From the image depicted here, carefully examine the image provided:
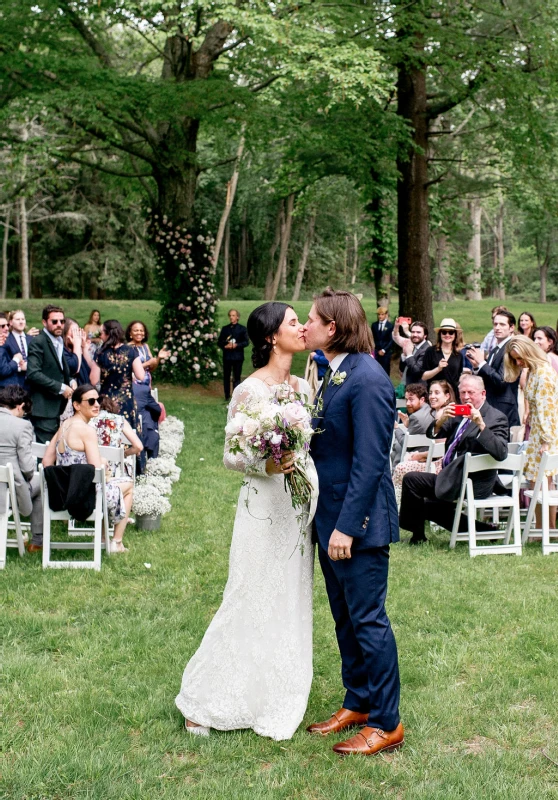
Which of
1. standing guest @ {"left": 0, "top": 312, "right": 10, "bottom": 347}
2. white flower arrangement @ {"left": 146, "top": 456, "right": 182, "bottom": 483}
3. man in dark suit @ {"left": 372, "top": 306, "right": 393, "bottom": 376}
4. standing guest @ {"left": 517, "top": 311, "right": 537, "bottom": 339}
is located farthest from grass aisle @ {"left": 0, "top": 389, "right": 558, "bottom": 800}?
man in dark suit @ {"left": 372, "top": 306, "right": 393, "bottom": 376}

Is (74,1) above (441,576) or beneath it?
above

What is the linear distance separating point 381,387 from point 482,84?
639 inches

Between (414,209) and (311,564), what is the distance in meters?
16.3

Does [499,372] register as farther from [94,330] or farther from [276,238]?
[276,238]

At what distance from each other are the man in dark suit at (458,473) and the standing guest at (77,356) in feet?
13.9

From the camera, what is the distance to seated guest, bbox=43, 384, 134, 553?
7.54m

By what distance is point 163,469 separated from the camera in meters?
10.9

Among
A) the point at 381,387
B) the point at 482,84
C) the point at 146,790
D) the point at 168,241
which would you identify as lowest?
the point at 146,790

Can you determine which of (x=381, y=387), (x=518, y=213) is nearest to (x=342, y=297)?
(x=381, y=387)

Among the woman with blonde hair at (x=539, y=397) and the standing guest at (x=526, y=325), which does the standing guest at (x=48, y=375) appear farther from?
the standing guest at (x=526, y=325)

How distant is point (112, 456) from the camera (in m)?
8.20

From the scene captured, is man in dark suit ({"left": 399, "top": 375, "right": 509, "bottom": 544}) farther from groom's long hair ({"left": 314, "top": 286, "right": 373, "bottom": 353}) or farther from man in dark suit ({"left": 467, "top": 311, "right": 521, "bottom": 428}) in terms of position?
groom's long hair ({"left": 314, "top": 286, "right": 373, "bottom": 353})

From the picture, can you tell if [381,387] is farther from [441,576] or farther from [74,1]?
[74,1]

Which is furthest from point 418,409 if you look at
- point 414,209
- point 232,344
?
point 414,209
